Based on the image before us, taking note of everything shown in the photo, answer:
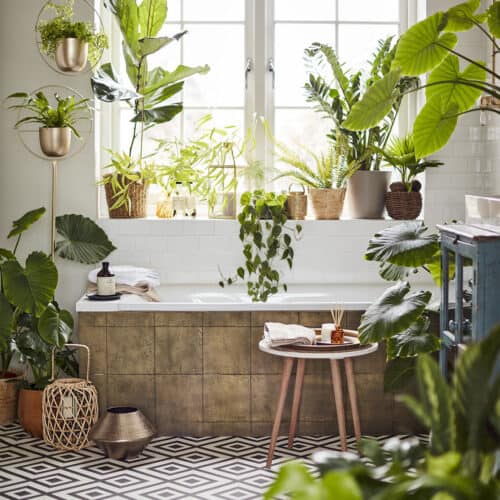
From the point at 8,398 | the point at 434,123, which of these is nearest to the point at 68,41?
the point at 8,398

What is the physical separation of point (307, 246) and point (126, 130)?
1385mm

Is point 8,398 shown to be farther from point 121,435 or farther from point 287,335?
point 287,335

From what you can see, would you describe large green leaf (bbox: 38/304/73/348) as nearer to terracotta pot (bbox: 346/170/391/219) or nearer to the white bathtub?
the white bathtub

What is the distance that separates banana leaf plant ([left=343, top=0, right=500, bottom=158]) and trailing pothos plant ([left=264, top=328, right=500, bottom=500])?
2.35 metres

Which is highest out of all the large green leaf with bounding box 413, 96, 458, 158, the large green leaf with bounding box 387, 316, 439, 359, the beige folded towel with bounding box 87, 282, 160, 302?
the large green leaf with bounding box 413, 96, 458, 158

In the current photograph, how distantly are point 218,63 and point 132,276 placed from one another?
1600mm

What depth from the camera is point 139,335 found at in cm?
445

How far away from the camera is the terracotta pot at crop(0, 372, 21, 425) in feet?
15.6

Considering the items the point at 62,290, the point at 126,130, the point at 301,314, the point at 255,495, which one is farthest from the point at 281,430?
the point at 126,130

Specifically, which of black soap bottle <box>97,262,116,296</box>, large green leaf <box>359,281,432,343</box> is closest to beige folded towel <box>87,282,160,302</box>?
black soap bottle <box>97,262,116,296</box>

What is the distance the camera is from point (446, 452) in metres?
0.88

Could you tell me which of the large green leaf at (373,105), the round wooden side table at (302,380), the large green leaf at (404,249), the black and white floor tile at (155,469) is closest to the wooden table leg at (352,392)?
the round wooden side table at (302,380)

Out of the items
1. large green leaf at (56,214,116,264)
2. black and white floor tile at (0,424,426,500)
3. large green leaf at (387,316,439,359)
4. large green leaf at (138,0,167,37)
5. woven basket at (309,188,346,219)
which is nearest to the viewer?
black and white floor tile at (0,424,426,500)

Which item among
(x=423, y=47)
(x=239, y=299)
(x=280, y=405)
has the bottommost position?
(x=280, y=405)
